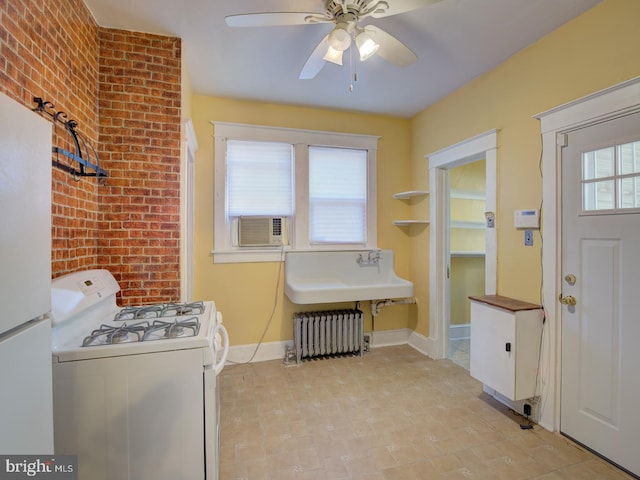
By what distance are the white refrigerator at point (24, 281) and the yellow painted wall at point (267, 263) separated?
2177mm

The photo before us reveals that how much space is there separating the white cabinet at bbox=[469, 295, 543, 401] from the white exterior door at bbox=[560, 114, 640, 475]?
0.55 ft

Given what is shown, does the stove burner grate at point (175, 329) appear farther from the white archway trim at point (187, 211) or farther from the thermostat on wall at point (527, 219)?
the thermostat on wall at point (527, 219)

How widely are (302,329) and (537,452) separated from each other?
203 cm

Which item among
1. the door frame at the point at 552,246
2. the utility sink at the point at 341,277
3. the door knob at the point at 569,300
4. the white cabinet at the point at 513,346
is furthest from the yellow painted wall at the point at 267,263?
the door knob at the point at 569,300

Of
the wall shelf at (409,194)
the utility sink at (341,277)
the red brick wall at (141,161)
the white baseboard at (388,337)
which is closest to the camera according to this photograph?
the red brick wall at (141,161)

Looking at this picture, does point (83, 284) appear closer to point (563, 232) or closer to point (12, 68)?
point (12, 68)

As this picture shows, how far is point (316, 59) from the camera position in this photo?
1.92m

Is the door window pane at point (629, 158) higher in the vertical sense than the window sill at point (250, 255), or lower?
higher

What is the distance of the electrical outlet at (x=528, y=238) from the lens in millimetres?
2252

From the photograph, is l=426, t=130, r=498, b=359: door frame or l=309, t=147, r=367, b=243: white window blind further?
l=309, t=147, r=367, b=243: white window blind

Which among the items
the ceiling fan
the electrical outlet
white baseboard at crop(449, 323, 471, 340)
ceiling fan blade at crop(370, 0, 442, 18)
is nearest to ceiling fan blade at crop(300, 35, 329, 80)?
the ceiling fan

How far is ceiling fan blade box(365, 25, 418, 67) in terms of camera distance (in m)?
1.67

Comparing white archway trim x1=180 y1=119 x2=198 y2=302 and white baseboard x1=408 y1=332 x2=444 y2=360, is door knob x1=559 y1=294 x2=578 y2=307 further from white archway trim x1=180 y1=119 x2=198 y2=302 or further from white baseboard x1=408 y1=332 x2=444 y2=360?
white archway trim x1=180 y1=119 x2=198 y2=302

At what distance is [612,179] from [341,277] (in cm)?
235
